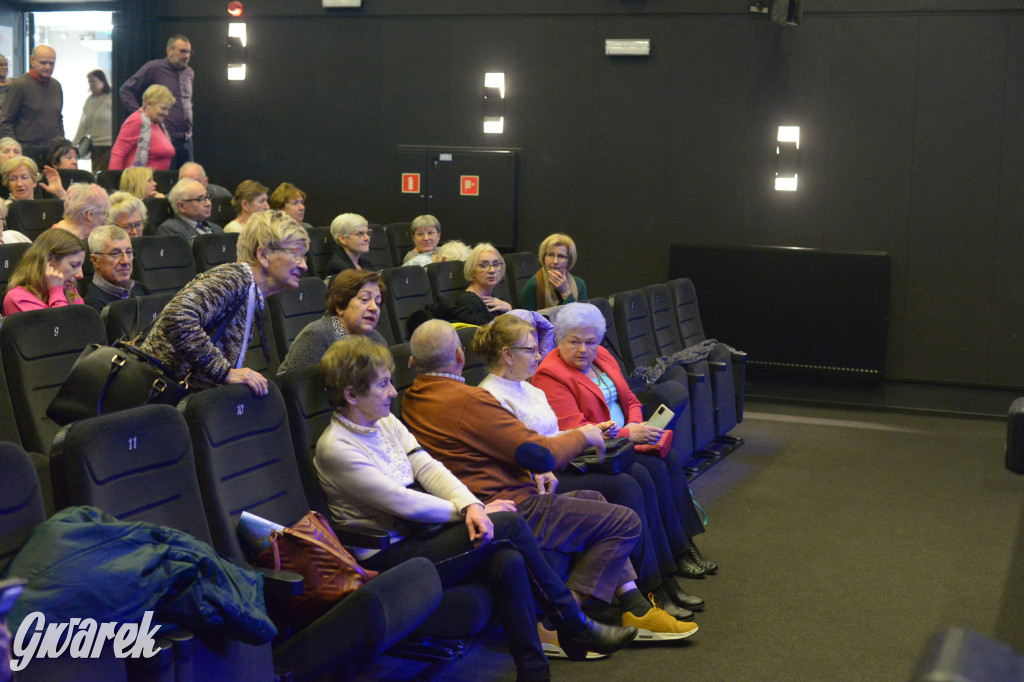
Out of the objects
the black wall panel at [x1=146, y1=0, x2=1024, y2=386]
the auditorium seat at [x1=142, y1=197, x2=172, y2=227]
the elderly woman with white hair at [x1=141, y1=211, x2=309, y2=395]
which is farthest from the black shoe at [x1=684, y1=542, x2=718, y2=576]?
the auditorium seat at [x1=142, y1=197, x2=172, y2=227]

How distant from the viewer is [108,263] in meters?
4.73

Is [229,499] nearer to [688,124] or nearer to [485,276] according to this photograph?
[485,276]

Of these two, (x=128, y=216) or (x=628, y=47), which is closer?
(x=128, y=216)

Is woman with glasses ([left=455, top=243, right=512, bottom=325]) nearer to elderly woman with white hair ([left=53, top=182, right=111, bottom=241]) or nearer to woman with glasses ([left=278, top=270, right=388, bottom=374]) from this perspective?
woman with glasses ([left=278, top=270, right=388, bottom=374])

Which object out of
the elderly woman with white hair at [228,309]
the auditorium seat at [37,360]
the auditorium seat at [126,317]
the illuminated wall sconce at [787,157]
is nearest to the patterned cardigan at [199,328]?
the elderly woman with white hair at [228,309]

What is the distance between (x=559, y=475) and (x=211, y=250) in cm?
292

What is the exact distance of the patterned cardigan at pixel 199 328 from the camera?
3.10 metres

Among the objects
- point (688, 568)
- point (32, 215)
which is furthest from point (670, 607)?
point (32, 215)

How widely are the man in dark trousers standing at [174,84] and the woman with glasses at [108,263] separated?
14.2 ft

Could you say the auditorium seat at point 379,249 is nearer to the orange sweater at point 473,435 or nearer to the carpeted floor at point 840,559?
the carpeted floor at point 840,559

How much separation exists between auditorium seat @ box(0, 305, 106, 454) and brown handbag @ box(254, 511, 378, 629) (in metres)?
1.39

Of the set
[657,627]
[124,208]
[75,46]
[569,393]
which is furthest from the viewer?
[75,46]

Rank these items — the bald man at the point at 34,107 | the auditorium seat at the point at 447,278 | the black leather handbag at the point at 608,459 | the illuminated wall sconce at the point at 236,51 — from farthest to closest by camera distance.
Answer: the illuminated wall sconce at the point at 236,51
the bald man at the point at 34,107
the auditorium seat at the point at 447,278
the black leather handbag at the point at 608,459

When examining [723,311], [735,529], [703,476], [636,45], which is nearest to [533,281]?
[703,476]
